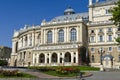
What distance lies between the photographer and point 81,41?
9475 cm

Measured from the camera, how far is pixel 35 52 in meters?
99.6

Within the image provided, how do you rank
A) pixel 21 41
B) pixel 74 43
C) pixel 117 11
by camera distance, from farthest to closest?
1. pixel 21 41
2. pixel 74 43
3. pixel 117 11

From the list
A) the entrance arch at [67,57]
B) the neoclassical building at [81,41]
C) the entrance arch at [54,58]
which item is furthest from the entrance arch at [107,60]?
the entrance arch at [54,58]

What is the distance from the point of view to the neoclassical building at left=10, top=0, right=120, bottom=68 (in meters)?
92.4

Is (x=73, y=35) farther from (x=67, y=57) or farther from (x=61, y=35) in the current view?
(x=67, y=57)

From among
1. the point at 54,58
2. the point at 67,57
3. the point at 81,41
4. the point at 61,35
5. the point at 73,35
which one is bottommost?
the point at 54,58

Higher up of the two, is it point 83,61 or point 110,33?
point 110,33

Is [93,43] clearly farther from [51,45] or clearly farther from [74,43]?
[51,45]

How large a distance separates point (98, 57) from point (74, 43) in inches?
424

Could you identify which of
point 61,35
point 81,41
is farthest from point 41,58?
point 81,41

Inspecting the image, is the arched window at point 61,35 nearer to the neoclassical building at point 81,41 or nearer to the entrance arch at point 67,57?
the neoclassical building at point 81,41

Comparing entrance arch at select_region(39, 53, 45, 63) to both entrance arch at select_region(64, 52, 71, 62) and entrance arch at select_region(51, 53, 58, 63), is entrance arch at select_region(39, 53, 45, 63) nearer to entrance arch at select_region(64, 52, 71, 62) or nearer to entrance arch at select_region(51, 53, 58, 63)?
entrance arch at select_region(51, 53, 58, 63)

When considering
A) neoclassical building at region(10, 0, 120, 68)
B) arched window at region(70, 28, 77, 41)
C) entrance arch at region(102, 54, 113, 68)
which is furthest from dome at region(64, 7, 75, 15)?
entrance arch at region(102, 54, 113, 68)

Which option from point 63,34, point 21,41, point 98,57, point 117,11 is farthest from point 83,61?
point 117,11
